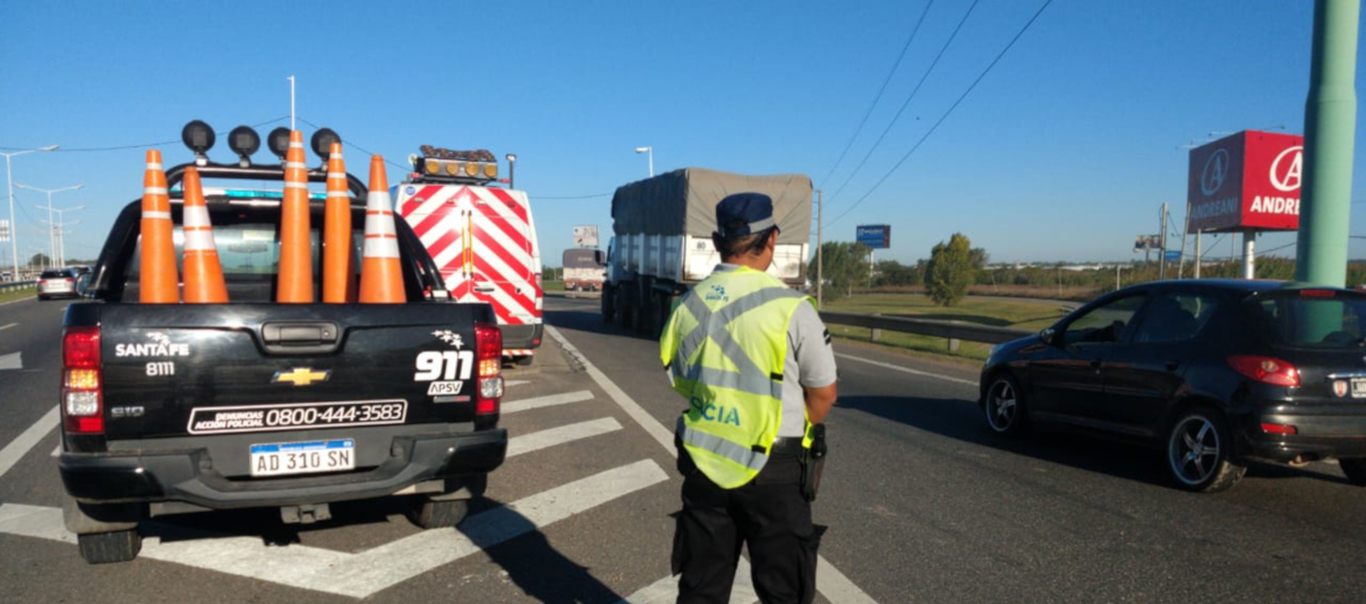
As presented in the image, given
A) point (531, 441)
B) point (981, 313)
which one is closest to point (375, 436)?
point (531, 441)

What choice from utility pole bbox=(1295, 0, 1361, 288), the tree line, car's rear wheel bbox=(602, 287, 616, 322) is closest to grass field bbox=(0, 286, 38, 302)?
car's rear wheel bbox=(602, 287, 616, 322)

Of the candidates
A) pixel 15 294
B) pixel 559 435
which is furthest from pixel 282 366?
pixel 15 294

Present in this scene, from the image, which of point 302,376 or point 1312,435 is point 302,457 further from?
point 1312,435

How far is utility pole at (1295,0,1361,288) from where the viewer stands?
388 inches

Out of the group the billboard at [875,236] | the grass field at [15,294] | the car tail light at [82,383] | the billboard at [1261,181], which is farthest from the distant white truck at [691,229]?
the billboard at [875,236]

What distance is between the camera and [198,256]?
5.30 m

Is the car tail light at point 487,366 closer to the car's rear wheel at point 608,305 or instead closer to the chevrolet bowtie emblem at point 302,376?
the chevrolet bowtie emblem at point 302,376

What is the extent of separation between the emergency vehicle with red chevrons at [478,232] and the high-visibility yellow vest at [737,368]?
978cm

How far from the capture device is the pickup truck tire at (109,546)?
471 cm

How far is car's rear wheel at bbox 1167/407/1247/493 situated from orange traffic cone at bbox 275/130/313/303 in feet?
19.3

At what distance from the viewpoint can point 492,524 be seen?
5.66 meters

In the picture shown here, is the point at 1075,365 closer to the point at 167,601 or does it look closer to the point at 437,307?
the point at 437,307

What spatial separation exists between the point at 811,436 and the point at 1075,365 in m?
5.44

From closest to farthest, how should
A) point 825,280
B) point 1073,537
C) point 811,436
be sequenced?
point 811,436 < point 1073,537 < point 825,280
